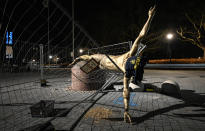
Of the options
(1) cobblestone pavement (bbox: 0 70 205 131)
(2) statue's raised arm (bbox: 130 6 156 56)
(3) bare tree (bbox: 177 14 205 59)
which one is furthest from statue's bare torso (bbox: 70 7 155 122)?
(3) bare tree (bbox: 177 14 205 59)

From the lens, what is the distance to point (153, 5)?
3.25 meters

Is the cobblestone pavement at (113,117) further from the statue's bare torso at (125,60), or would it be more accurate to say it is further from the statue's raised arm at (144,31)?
the statue's raised arm at (144,31)

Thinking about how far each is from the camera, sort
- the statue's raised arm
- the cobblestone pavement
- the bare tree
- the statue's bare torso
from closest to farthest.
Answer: the statue's raised arm, the statue's bare torso, the cobblestone pavement, the bare tree

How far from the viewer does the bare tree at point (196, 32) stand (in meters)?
23.4

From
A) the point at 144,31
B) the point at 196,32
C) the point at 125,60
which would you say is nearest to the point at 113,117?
the point at 125,60

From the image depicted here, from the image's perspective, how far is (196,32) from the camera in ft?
80.2

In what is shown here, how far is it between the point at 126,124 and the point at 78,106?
6.87 feet

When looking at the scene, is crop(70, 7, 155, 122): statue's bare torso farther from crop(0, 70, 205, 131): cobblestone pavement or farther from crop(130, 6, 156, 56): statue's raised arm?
crop(0, 70, 205, 131): cobblestone pavement

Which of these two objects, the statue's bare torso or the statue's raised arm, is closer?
the statue's raised arm

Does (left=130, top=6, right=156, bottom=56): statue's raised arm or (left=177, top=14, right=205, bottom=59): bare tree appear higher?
(left=177, top=14, right=205, bottom=59): bare tree

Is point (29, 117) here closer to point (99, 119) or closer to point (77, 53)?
point (99, 119)

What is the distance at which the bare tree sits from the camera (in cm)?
2339

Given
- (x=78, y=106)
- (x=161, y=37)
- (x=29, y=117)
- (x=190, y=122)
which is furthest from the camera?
(x=161, y=37)

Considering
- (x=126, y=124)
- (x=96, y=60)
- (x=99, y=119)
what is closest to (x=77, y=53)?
(x=96, y=60)
